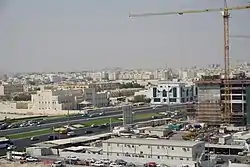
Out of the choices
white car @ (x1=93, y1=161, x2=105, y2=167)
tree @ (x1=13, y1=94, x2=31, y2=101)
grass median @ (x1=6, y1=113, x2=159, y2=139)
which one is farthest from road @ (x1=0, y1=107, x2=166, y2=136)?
tree @ (x1=13, y1=94, x2=31, y2=101)

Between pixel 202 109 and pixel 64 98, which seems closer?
pixel 202 109

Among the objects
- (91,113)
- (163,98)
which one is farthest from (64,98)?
(163,98)

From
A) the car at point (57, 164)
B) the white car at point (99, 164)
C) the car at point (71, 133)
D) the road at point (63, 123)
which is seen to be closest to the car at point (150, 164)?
the white car at point (99, 164)

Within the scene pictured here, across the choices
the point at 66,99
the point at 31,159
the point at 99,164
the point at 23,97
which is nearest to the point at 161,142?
the point at 99,164

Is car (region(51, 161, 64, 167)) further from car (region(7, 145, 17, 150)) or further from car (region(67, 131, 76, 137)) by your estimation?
car (region(67, 131, 76, 137))

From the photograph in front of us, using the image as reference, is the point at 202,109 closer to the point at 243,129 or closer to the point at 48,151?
the point at 243,129

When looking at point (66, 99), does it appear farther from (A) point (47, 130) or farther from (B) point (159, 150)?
(B) point (159, 150)
